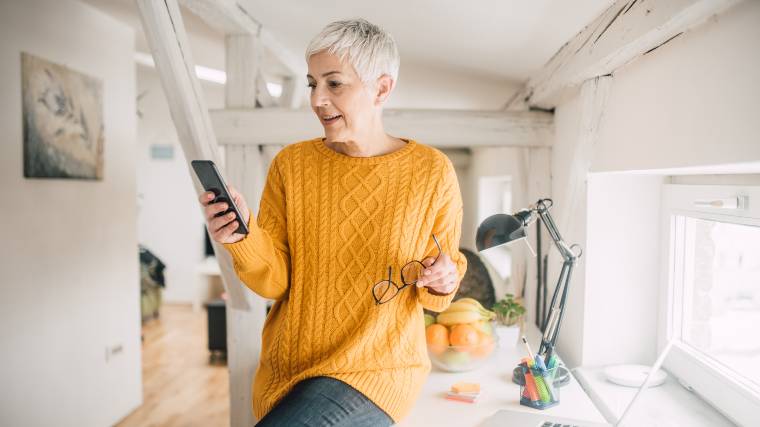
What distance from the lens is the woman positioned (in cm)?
107

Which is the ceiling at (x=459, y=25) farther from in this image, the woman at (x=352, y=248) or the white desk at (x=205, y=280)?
the white desk at (x=205, y=280)

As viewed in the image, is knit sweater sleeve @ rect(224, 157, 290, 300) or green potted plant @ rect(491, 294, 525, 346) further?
green potted plant @ rect(491, 294, 525, 346)

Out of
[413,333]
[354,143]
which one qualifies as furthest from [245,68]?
[413,333]

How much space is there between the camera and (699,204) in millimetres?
1310

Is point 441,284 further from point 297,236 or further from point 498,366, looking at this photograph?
point 498,366

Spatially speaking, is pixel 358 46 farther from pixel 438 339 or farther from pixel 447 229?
pixel 438 339

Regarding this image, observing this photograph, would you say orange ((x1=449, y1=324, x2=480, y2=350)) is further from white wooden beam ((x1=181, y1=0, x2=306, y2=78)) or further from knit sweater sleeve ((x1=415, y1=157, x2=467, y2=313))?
white wooden beam ((x1=181, y1=0, x2=306, y2=78))

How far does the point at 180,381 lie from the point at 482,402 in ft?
8.73

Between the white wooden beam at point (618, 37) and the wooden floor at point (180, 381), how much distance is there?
92.9 inches

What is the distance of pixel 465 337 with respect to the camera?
1556mm

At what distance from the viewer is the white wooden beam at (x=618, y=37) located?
3.01 feet

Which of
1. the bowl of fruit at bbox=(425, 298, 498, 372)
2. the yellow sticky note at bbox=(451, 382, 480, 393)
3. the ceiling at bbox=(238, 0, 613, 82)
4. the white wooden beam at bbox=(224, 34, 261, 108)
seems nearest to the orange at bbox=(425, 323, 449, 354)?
the bowl of fruit at bbox=(425, 298, 498, 372)

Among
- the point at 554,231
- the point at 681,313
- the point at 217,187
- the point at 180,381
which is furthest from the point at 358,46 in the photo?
the point at 180,381

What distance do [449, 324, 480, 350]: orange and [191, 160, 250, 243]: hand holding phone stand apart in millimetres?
806
